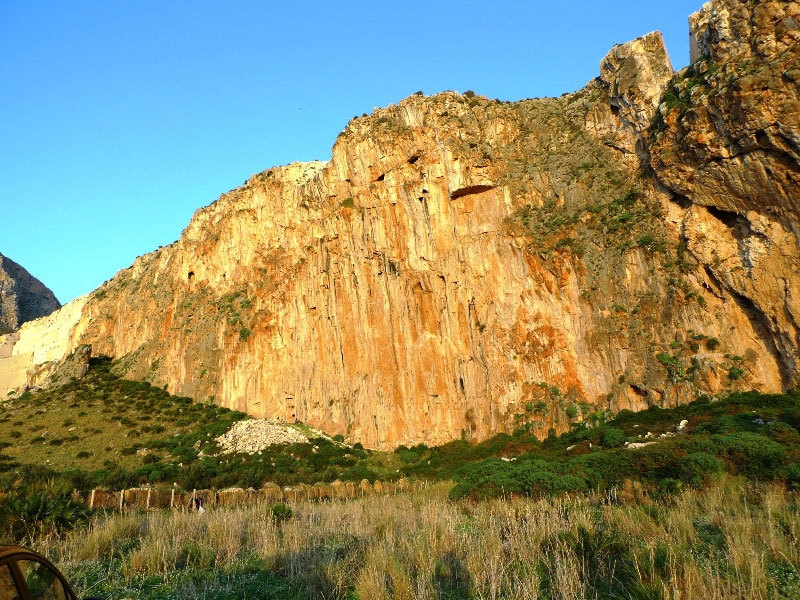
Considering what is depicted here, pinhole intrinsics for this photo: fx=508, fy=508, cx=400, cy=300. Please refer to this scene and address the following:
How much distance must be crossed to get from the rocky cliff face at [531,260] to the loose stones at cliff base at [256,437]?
3.08 m

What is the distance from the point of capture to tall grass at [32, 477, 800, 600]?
20.9 feet

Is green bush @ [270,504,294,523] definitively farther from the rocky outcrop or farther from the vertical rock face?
the vertical rock face

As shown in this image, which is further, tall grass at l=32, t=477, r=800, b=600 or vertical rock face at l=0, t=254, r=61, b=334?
vertical rock face at l=0, t=254, r=61, b=334

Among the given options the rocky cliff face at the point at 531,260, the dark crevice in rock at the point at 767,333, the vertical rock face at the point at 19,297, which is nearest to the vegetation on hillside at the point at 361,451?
the dark crevice in rock at the point at 767,333

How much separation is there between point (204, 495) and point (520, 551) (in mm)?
17598

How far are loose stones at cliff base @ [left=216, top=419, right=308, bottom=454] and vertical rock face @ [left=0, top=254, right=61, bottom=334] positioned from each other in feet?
308

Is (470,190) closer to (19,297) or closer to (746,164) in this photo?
(746,164)

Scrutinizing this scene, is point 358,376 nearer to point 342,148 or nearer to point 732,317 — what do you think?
point 342,148

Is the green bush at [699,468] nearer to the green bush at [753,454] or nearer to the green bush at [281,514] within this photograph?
the green bush at [753,454]

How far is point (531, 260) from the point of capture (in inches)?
1415

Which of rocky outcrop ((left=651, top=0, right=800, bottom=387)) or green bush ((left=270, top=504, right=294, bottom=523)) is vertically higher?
rocky outcrop ((left=651, top=0, right=800, bottom=387))

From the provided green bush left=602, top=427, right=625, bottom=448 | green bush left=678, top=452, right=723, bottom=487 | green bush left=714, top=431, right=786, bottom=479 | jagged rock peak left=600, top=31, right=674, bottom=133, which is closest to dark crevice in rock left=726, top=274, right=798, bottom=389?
green bush left=602, top=427, right=625, bottom=448

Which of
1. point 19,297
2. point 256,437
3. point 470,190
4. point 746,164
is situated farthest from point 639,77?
point 19,297

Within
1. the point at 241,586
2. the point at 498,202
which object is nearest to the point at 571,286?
the point at 498,202
